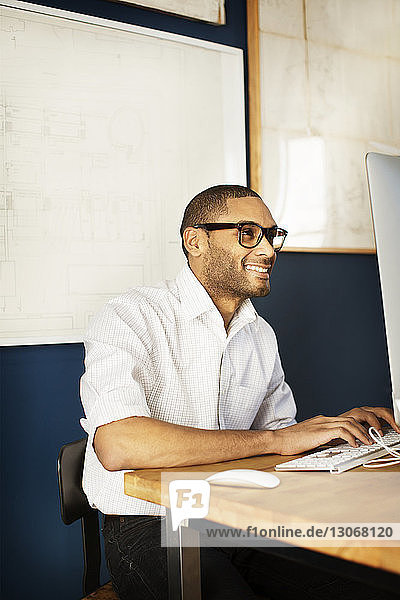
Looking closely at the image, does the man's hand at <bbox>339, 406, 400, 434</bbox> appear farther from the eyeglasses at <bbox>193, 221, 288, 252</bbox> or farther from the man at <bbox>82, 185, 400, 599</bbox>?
the eyeglasses at <bbox>193, 221, 288, 252</bbox>

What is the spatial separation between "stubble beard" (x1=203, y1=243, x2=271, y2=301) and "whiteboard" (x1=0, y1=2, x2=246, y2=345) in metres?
0.53

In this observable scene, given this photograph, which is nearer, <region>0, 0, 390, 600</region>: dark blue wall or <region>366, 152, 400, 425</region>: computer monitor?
<region>366, 152, 400, 425</region>: computer monitor

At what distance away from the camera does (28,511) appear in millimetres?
2115

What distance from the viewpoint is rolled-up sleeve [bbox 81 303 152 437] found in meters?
1.40

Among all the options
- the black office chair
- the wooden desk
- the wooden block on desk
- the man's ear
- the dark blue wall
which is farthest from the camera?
the dark blue wall

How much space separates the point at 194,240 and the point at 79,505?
77cm

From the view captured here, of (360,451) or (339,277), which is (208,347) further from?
(339,277)

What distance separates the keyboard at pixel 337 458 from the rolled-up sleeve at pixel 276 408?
458mm

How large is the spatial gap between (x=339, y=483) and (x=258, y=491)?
0.49 feet

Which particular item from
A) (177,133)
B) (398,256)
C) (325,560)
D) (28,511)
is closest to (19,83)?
(177,133)

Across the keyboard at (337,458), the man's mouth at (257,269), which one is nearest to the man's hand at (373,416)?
the keyboard at (337,458)

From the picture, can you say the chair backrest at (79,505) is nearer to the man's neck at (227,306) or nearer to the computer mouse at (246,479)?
the man's neck at (227,306)

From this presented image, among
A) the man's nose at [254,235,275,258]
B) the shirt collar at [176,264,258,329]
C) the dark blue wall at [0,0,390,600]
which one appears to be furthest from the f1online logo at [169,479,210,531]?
the dark blue wall at [0,0,390,600]

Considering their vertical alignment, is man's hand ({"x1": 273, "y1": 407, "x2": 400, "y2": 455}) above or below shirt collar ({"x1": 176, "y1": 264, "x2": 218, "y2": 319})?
below
